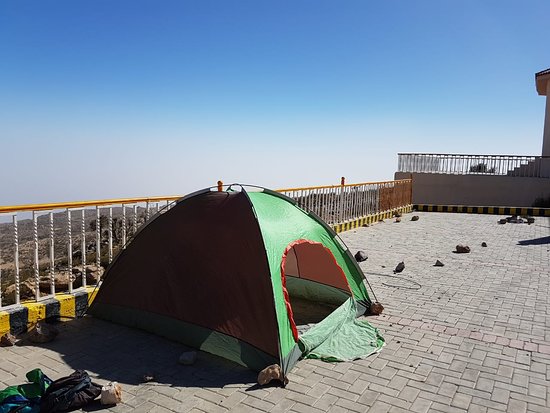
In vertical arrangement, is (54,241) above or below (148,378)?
above

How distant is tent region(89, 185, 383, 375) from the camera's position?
4.28 metres

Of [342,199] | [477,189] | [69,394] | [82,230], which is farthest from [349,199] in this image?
[477,189]

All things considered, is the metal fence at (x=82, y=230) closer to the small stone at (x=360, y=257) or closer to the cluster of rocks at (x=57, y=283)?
the cluster of rocks at (x=57, y=283)

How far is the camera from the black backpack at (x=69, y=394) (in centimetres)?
346

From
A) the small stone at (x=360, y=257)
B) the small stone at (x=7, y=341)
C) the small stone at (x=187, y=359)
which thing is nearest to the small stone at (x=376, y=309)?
the small stone at (x=187, y=359)

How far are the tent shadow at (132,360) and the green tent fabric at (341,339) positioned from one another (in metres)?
0.75

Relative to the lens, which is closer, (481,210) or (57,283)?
(57,283)

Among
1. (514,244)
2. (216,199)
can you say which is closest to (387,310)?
(216,199)

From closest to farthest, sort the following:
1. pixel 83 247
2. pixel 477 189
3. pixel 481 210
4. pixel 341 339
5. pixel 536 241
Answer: pixel 341 339, pixel 83 247, pixel 536 241, pixel 481 210, pixel 477 189

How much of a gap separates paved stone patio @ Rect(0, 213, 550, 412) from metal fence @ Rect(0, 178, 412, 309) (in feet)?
2.99

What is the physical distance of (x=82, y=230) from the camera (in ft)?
18.4

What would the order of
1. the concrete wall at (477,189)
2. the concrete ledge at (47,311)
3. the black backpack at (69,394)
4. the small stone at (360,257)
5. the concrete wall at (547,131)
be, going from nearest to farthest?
the black backpack at (69,394) < the concrete ledge at (47,311) < the small stone at (360,257) < the concrete wall at (477,189) < the concrete wall at (547,131)

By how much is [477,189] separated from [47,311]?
22.4 metres

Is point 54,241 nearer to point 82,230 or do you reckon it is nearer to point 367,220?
point 82,230
